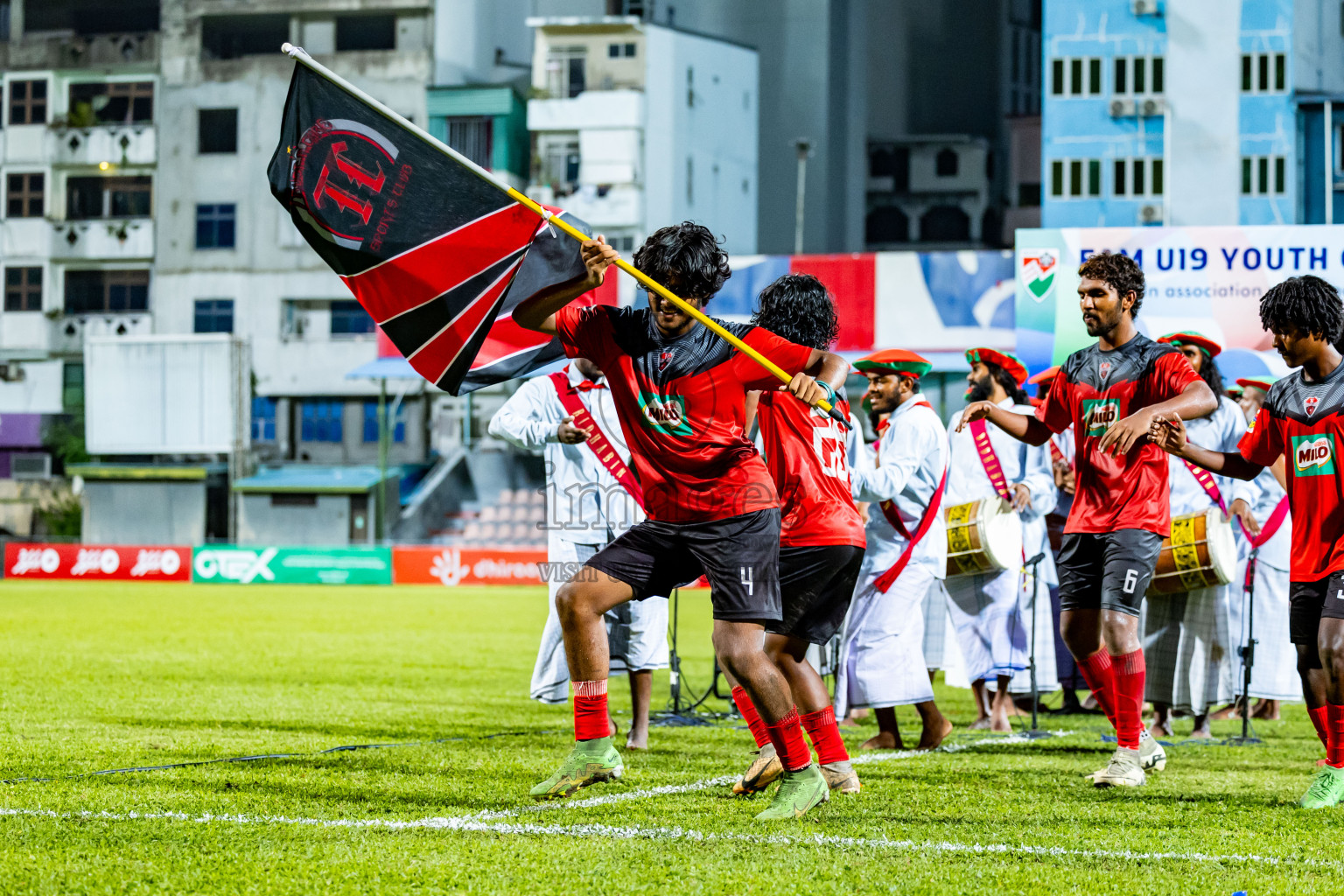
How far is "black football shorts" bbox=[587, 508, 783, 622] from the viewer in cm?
652

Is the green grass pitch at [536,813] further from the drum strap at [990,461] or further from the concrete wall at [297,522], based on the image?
the concrete wall at [297,522]

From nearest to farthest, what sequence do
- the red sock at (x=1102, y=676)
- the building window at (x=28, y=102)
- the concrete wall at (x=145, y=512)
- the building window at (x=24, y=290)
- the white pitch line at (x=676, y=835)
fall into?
the white pitch line at (x=676, y=835), the red sock at (x=1102, y=676), the concrete wall at (x=145, y=512), the building window at (x=24, y=290), the building window at (x=28, y=102)

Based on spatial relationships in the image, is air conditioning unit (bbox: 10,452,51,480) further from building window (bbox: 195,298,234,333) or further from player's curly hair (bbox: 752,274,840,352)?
player's curly hair (bbox: 752,274,840,352)

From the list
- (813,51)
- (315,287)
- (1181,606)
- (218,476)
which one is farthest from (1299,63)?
(1181,606)

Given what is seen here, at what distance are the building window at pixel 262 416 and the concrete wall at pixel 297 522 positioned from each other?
713 centimetres

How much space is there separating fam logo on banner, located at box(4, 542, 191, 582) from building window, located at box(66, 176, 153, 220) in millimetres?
25591


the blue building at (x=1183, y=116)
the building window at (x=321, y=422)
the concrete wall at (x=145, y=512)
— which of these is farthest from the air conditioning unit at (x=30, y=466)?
the blue building at (x=1183, y=116)

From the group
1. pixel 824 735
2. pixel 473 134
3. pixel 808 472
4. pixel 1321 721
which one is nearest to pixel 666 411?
pixel 808 472

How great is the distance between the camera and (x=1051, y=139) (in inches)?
2211

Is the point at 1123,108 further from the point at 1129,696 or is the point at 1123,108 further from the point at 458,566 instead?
the point at 1129,696

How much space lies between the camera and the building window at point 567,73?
58.8m

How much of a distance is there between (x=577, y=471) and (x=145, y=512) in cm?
4653

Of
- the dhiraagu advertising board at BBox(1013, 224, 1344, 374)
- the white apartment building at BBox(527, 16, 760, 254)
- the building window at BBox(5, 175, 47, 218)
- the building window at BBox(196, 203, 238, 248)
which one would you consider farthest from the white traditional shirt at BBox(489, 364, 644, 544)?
the building window at BBox(5, 175, 47, 218)

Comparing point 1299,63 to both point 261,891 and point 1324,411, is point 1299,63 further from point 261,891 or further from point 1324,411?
point 261,891
